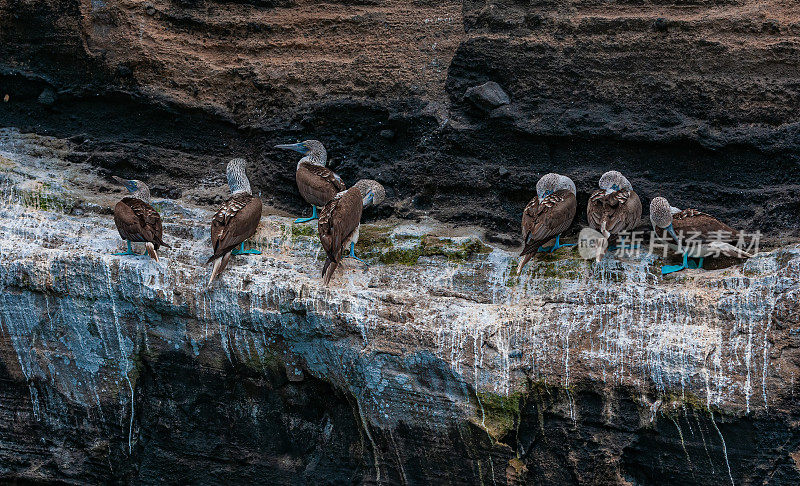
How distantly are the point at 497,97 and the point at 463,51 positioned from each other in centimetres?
66

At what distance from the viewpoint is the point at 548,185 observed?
335 inches

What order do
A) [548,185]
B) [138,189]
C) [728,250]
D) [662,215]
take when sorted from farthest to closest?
[138,189] < [548,185] < [662,215] < [728,250]

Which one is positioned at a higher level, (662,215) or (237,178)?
(662,215)

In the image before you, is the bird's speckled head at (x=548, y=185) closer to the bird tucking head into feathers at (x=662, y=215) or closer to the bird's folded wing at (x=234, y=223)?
the bird tucking head into feathers at (x=662, y=215)

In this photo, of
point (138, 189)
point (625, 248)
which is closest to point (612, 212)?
point (625, 248)

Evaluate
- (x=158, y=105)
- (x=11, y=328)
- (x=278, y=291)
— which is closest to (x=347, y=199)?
(x=278, y=291)

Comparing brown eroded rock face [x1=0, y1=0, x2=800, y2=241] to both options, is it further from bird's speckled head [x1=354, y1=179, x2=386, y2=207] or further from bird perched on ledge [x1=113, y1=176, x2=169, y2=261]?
bird perched on ledge [x1=113, y1=176, x2=169, y2=261]

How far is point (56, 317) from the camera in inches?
357

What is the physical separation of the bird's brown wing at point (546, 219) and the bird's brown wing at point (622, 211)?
363mm

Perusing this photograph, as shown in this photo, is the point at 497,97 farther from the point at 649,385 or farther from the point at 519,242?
the point at 649,385

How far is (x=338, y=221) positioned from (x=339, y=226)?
0.15 feet

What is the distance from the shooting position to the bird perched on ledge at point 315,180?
904 cm

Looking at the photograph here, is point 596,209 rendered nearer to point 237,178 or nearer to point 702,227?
point 702,227

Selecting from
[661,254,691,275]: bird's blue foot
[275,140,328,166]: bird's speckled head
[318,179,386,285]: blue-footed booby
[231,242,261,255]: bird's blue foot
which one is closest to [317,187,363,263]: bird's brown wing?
[318,179,386,285]: blue-footed booby
